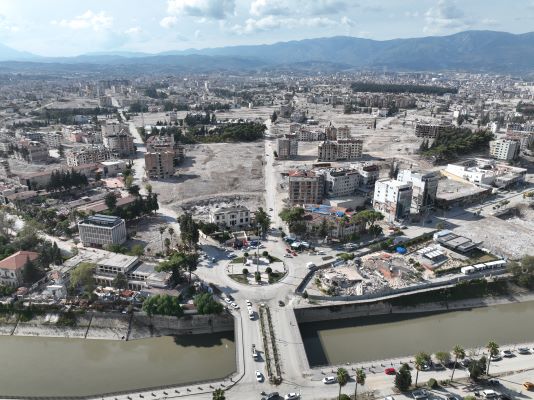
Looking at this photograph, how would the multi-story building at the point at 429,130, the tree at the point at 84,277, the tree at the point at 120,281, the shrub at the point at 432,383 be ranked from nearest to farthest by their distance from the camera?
the shrub at the point at 432,383, the tree at the point at 84,277, the tree at the point at 120,281, the multi-story building at the point at 429,130

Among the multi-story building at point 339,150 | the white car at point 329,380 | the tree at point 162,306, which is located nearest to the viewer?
the white car at point 329,380

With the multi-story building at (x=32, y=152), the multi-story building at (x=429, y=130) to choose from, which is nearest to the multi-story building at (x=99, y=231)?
the multi-story building at (x=32, y=152)

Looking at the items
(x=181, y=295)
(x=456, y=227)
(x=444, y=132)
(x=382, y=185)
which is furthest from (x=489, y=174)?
(x=181, y=295)

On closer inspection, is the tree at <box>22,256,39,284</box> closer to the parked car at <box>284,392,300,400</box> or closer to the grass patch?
the grass patch

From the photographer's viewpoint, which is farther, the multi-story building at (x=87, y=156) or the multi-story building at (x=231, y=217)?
the multi-story building at (x=87, y=156)

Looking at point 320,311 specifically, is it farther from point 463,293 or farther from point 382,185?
point 382,185

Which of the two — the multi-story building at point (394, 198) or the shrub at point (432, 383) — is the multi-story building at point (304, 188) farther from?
the shrub at point (432, 383)

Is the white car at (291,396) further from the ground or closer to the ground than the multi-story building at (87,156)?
closer to the ground
